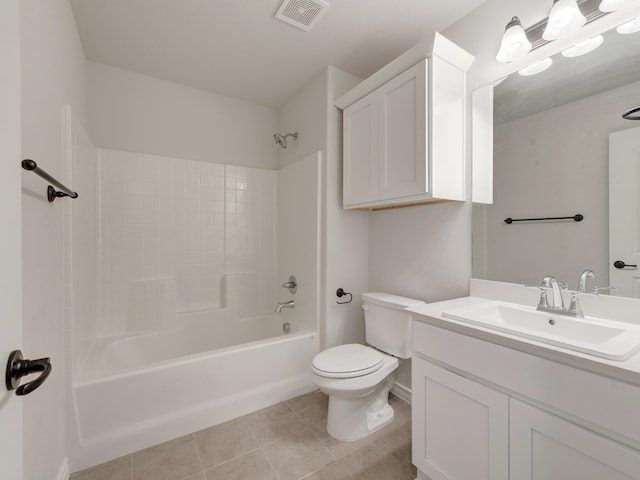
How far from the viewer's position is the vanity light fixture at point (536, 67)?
138 cm

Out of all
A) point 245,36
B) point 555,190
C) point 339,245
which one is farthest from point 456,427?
point 245,36

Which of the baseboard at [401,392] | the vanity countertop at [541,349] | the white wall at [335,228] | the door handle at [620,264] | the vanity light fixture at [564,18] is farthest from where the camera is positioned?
the white wall at [335,228]

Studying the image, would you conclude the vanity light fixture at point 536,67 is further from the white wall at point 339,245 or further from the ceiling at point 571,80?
the white wall at point 339,245

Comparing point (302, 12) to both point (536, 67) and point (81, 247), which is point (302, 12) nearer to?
point (536, 67)

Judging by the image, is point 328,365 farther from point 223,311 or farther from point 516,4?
point 516,4

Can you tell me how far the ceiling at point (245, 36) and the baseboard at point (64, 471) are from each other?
2.43 meters

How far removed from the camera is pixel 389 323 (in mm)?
1901

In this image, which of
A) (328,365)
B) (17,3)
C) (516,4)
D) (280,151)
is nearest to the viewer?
(17,3)

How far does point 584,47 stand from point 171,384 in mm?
2697

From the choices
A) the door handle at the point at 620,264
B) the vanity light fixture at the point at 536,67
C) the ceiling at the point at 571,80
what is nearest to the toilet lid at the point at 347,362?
the door handle at the point at 620,264

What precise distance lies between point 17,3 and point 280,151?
2.44m

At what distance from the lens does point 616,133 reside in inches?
45.1

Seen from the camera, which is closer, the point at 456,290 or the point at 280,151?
the point at 456,290

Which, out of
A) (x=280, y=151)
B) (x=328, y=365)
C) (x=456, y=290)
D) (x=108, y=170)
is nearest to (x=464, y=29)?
(x=456, y=290)
